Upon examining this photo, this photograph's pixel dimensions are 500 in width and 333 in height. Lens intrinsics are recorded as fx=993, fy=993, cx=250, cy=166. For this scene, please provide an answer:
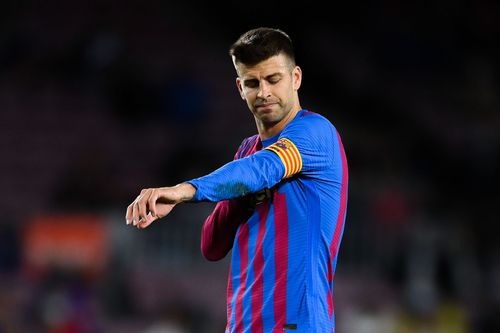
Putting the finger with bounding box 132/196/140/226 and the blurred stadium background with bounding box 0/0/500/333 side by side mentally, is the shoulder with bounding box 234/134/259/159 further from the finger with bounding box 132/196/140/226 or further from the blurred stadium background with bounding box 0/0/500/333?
the blurred stadium background with bounding box 0/0/500/333

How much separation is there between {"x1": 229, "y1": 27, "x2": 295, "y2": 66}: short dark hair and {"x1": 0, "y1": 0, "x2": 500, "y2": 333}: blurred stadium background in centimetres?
538

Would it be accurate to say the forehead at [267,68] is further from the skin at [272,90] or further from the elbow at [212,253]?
the elbow at [212,253]

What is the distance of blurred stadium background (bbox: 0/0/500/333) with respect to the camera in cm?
879

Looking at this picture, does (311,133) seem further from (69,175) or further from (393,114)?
(393,114)

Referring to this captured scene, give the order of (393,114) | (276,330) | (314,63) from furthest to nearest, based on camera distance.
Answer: (314,63)
(393,114)
(276,330)

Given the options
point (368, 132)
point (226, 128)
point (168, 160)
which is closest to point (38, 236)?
point (168, 160)

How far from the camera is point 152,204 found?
271 centimetres

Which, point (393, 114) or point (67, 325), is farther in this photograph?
point (393, 114)

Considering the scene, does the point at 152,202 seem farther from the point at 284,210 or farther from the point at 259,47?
the point at 259,47

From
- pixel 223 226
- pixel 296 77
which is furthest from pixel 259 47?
pixel 223 226

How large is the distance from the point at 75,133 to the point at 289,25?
3.63 m

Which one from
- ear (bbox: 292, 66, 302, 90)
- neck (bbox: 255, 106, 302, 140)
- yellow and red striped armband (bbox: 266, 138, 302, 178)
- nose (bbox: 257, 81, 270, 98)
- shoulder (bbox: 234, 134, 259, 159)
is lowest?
yellow and red striped armband (bbox: 266, 138, 302, 178)

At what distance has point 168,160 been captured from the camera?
34.1ft

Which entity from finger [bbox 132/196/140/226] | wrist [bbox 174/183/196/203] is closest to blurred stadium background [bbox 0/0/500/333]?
wrist [bbox 174/183/196/203]
